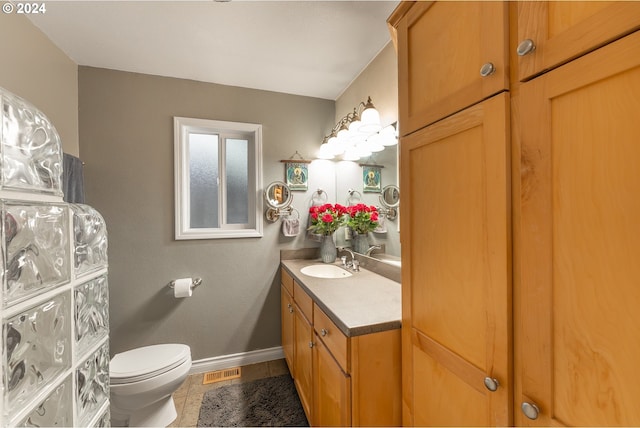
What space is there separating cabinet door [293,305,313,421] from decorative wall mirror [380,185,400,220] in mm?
913

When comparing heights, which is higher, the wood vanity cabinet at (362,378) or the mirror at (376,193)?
the mirror at (376,193)

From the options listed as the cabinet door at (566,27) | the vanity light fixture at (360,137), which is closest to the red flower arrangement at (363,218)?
the vanity light fixture at (360,137)

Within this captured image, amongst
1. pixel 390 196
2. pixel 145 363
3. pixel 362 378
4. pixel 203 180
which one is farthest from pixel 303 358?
pixel 203 180

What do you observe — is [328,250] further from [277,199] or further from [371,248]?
[277,199]

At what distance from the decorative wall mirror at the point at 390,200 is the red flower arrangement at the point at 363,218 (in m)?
0.12

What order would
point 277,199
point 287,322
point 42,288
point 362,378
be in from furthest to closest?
point 277,199
point 287,322
point 362,378
point 42,288

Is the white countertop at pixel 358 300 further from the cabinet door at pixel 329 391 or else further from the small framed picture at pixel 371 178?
the small framed picture at pixel 371 178

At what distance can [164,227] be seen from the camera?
2.05 meters

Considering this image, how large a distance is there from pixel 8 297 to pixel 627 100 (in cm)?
127

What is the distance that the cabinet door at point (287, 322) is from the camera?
6.19 feet

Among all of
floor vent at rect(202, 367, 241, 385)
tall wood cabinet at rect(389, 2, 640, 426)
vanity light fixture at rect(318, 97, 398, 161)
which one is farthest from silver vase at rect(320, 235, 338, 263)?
tall wood cabinet at rect(389, 2, 640, 426)

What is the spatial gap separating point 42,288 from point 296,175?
1.88 metres

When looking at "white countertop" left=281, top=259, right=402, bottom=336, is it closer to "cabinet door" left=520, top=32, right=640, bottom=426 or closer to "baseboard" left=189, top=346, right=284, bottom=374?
"cabinet door" left=520, top=32, right=640, bottom=426

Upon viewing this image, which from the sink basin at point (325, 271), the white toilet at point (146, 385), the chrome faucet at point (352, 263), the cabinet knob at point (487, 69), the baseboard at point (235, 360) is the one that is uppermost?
the cabinet knob at point (487, 69)
